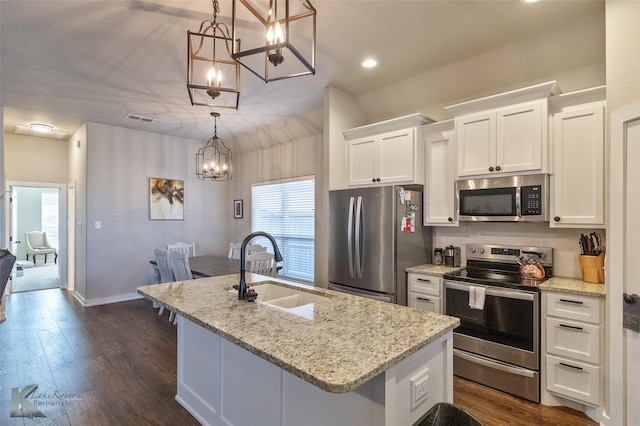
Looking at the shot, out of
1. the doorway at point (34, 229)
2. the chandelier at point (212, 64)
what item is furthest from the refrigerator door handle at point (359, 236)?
the doorway at point (34, 229)

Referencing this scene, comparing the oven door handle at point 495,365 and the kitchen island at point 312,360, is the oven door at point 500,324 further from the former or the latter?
the kitchen island at point 312,360

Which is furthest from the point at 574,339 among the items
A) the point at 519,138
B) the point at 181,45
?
the point at 181,45

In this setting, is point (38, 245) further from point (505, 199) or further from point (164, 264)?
point (505, 199)

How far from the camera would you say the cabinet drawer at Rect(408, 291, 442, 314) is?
2.88 metres

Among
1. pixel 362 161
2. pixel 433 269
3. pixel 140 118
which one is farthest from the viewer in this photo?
pixel 140 118

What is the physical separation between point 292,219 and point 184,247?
1.99m

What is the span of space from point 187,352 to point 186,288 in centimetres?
41

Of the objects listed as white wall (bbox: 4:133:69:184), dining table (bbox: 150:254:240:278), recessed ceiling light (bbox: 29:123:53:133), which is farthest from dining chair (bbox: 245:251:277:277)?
white wall (bbox: 4:133:69:184)

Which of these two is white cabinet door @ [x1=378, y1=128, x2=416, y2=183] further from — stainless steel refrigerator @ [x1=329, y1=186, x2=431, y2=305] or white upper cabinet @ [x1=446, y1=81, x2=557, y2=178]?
white upper cabinet @ [x1=446, y1=81, x2=557, y2=178]

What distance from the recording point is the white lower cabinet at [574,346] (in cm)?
215

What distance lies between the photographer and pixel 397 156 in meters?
3.36

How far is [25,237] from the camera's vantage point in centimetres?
861

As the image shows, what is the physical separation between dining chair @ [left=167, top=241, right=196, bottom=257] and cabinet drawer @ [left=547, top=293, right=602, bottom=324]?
191 inches

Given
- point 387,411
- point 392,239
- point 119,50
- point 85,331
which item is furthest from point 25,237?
point 387,411
